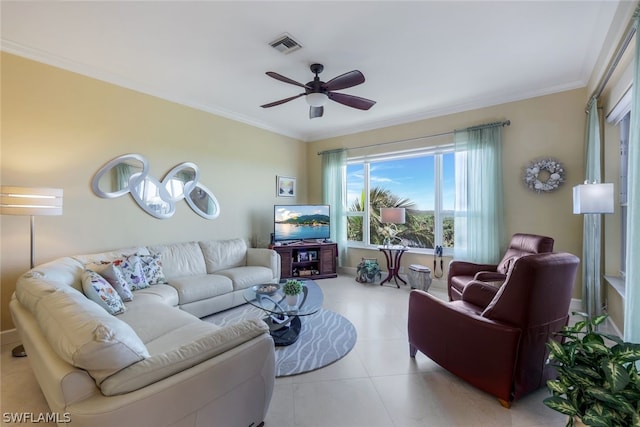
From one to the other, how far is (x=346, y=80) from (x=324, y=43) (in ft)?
1.33

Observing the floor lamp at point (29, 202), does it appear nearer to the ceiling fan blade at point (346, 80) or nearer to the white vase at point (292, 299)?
the white vase at point (292, 299)

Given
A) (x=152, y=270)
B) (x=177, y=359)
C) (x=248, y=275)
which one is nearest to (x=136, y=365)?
(x=177, y=359)

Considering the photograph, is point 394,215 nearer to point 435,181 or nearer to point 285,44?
point 435,181

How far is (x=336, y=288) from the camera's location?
4.57 metres

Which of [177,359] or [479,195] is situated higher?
[479,195]

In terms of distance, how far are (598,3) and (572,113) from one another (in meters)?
1.75

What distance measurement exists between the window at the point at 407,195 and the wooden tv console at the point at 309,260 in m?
0.66

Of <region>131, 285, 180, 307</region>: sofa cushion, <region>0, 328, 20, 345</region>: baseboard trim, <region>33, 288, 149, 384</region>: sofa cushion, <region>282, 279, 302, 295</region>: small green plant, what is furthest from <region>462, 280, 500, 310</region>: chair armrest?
<region>0, 328, 20, 345</region>: baseboard trim

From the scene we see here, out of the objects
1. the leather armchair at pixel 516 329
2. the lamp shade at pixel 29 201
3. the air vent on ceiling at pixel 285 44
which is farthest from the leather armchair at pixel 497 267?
the lamp shade at pixel 29 201

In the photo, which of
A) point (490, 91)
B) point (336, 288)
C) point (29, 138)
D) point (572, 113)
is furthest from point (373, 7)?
point (336, 288)

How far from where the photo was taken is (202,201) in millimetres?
4250

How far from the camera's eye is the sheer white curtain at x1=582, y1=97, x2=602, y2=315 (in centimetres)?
291

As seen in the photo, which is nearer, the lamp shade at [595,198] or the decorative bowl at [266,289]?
the lamp shade at [595,198]

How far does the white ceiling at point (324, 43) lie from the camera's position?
7.11ft
